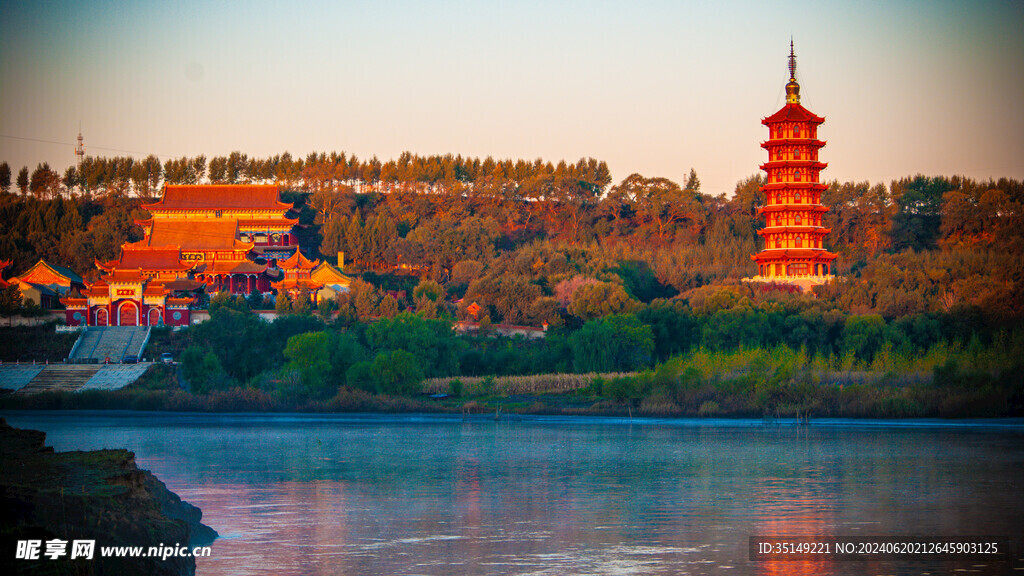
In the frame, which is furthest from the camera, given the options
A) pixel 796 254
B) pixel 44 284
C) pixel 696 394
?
pixel 44 284

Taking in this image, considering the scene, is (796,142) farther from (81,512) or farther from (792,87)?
(81,512)

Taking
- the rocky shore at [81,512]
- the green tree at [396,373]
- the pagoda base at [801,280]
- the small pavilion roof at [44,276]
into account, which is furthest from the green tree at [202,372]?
the pagoda base at [801,280]

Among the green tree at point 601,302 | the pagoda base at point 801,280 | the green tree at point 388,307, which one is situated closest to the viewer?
the green tree at point 601,302

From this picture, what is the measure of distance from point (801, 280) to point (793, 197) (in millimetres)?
5000

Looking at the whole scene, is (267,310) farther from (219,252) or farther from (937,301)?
(937,301)

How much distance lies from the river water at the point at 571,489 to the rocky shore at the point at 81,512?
1329mm

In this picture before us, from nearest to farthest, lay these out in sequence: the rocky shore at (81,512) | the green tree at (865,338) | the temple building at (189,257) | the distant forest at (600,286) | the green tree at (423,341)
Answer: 1. the rocky shore at (81,512)
2. the distant forest at (600,286)
3. the green tree at (865,338)
4. the green tree at (423,341)
5. the temple building at (189,257)

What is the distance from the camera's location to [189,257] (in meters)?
63.3

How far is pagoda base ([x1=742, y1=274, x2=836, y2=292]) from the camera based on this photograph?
5799 centimetres

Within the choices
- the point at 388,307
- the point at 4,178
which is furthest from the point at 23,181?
the point at 388,307

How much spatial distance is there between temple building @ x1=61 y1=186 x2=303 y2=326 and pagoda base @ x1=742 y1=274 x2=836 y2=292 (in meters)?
25.8

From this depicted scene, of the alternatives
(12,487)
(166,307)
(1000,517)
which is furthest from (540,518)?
(166,307)

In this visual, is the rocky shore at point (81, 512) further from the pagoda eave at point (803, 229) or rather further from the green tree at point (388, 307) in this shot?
the pagoda eave at point (803, 229)

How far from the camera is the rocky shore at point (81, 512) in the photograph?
1177cm
